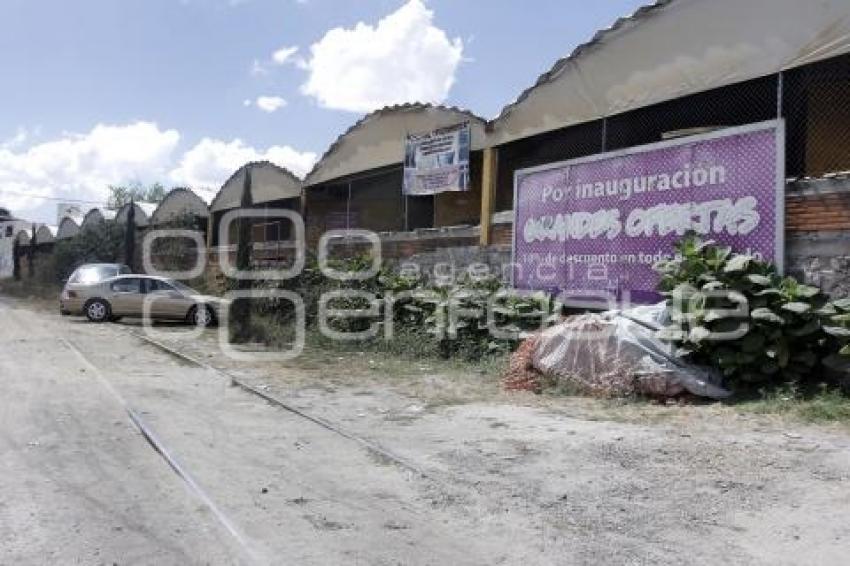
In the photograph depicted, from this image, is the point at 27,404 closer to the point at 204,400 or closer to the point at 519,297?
the point at 204,400

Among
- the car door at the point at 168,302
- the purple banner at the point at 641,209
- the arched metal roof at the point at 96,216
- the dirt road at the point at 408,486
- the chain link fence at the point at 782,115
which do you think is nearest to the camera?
the dirt road at the point at 408,486

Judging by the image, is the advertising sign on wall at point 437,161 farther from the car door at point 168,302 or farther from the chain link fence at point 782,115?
the car door at point 168,302

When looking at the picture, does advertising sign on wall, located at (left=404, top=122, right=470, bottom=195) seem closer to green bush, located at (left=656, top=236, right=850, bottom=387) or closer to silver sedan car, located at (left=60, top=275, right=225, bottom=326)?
silver sedan car, located at (left=60, top=275, right=225, bottom=326)

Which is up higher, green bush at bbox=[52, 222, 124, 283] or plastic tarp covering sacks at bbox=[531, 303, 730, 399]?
green bush at bbox=[52, 222, 124, 283]

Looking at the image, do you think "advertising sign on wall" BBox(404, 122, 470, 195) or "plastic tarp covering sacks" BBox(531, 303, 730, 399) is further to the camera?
"advertising sign on wall" BBox(404, 122, 470, 195)

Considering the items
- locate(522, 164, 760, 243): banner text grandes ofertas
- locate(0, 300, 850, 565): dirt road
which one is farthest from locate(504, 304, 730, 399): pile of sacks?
locate(522, 164, 760, 243): banner text grandes ofertas

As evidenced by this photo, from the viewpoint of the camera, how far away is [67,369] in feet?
40.9

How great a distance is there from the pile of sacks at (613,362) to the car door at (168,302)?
13.3 metres

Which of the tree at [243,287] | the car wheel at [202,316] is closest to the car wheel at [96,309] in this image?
the car wheel at [202,316]

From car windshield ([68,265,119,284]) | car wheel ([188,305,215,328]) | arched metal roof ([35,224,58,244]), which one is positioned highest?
arched metal roof ([35,224,58,244])

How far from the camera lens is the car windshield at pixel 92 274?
23867 mm

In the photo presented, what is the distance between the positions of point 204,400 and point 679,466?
232 inches

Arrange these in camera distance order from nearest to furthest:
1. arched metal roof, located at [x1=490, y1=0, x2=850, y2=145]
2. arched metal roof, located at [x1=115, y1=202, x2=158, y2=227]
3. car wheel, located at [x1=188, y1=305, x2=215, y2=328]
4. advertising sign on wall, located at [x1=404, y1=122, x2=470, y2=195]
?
arched metal roof, located at [x1=490, y1=0, x2=850, y2=145] < advertising sign on wall, located at [x1=404, y1=122, x2=470, y2=195] < car wheel, located at [x1=188, y1=305, x2=215, y2=328] < arched metal roof, located at [x1=115, y1=202, x2=158, y2=227]

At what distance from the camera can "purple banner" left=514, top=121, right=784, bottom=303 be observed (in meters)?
10.5
